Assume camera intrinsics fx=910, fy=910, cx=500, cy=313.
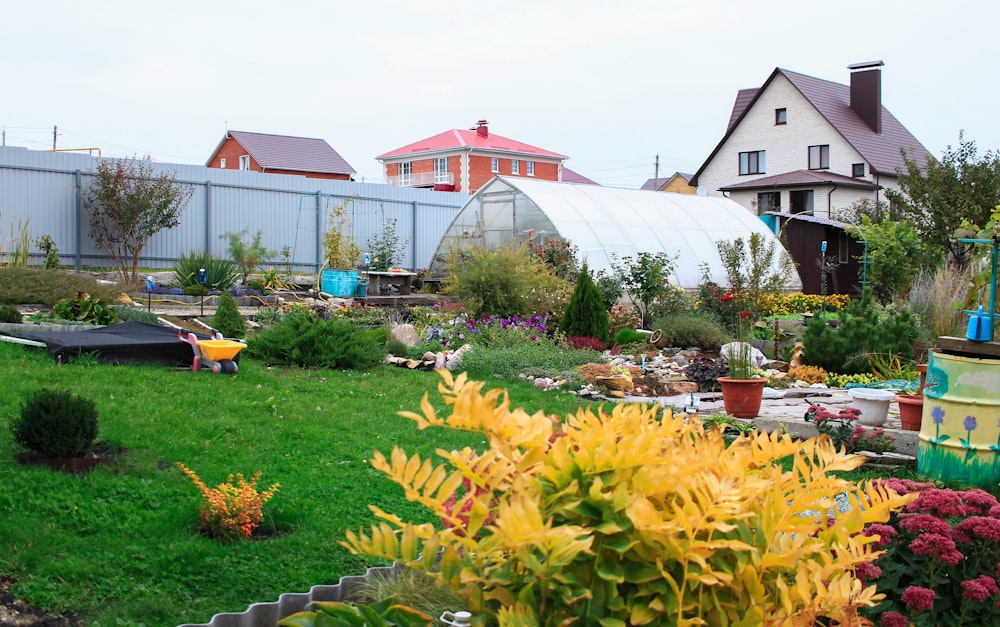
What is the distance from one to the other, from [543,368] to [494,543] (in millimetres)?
7954

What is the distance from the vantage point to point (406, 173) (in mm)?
54562

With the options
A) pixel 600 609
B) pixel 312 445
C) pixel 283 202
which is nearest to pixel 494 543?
pixel 600 609

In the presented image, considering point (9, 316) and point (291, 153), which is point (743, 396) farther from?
point (291, 153)

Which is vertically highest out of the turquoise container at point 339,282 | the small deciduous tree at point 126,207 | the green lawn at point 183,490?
the small deciduous tree at point 126,207

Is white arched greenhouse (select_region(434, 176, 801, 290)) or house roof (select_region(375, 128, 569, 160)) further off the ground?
house roof (select_region(375, 128, 569, 160))

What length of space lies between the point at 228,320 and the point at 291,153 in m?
37.7

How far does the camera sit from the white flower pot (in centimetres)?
674

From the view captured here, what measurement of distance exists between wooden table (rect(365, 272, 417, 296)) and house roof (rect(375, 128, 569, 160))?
1255 inches

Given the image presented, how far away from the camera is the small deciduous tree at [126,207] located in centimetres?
1769

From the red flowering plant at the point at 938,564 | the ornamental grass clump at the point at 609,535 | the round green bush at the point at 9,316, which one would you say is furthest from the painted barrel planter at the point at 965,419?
the round green bush at the point at 9,316

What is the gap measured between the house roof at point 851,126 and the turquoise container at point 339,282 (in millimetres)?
26005

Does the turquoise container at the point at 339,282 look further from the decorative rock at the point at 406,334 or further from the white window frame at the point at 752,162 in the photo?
the white window frame at the point at 752,162

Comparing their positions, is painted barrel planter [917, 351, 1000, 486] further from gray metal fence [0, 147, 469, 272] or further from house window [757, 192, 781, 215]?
house window [757, 192, 781, 215]

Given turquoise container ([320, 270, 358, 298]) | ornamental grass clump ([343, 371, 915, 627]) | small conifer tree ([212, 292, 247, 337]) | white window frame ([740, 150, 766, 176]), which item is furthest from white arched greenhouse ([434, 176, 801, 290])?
white window frame ([740, 150, 766, 176])
